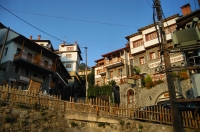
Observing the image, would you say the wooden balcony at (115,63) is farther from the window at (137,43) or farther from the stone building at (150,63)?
the window at (137,43)

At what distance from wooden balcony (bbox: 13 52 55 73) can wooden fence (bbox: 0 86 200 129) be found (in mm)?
14663

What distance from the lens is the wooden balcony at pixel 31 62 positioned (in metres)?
25.2

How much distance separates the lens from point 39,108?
1195 cm

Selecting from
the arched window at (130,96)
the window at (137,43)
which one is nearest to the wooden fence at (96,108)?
the arched window at (130,96)

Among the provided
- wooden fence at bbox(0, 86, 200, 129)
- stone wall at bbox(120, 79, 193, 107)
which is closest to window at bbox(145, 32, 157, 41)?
stone wall at bbox(120, 79, 193, 107)

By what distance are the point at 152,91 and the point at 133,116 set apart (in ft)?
40.7

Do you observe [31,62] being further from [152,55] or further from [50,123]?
[152,55]

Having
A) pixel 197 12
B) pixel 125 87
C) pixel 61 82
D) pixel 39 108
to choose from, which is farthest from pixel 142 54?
pixel 39 108

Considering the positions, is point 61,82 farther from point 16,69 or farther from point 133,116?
point 133,116

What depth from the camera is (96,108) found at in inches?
499

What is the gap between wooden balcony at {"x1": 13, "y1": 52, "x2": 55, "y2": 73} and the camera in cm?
2523

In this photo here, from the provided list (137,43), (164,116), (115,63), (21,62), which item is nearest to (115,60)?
(115,63)

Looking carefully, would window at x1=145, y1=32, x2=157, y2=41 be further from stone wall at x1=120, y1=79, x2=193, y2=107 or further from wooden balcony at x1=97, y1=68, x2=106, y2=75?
wooden balcony at x1=97, y1=68, x2=106, y2=75

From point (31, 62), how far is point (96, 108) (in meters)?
17.2
